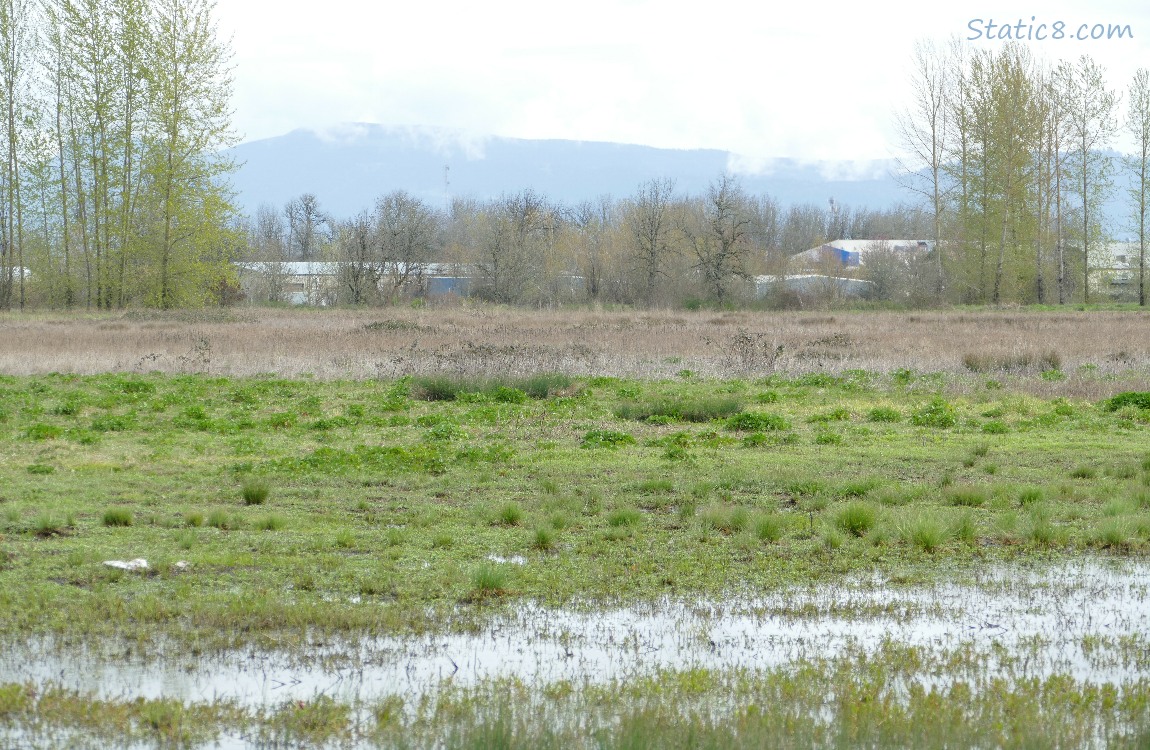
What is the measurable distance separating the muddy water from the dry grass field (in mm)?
12227

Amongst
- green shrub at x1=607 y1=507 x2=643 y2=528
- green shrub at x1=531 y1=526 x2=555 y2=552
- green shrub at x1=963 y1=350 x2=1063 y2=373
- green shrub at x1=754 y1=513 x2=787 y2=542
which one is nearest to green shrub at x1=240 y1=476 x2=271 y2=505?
green shrub at x1=531 y1=526 x2=555 y2=552

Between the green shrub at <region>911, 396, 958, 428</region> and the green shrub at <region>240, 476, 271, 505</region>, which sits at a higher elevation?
the green shrub at <region>911, 396, 958, 428</region>

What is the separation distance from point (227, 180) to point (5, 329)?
1500cm

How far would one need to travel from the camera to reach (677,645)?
655 cm

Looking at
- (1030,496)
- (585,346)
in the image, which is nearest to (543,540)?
(1030,496)

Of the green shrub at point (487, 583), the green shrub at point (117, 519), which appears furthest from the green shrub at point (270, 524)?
the green shrub at point (487, 583)

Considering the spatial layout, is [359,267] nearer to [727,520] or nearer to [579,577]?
[727,520]

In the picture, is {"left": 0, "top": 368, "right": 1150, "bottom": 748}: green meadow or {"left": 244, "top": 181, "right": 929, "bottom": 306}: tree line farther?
{"left": 244, "top": 181, "right": 929, "bottom": 306}: tree line

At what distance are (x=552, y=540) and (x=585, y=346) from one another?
56.1ft

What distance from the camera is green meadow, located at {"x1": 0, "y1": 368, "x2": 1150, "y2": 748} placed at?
5270 mm

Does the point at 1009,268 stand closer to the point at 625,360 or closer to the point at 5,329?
the point at 625,360

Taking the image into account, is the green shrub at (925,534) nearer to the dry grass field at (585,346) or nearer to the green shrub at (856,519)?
the green shrub at (856,519)

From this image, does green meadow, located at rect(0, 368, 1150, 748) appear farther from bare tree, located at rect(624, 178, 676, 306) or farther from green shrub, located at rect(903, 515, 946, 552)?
bare tree, located at rect(624, 178, 676, 306)

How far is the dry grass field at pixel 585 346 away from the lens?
71.9 ft
